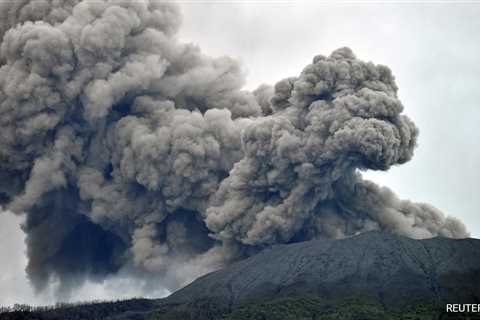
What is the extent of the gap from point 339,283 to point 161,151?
62.3 ft

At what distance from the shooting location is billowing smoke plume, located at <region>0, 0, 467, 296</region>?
8269 cm

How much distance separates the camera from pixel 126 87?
8619 centimetres

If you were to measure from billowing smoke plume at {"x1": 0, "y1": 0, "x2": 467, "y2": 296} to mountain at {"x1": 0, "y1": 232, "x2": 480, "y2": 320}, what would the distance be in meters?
2.28

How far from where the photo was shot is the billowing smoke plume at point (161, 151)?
82688 mm

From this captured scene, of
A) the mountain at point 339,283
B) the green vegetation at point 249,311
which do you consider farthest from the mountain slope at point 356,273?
the green vegetation at point 249,311

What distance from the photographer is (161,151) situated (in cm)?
8475

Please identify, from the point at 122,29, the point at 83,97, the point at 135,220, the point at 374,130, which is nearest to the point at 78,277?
the point at 135,220

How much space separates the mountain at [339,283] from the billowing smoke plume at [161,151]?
7.49 feet

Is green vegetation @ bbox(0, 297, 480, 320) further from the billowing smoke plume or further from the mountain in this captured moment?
the billowing smoke plume

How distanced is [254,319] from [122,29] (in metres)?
29.2

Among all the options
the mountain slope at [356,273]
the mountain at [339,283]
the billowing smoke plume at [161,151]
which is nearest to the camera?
the mountain at [339,283]

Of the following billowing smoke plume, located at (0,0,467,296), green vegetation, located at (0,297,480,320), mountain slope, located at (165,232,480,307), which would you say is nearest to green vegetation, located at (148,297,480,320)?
green vegetation, located at (0,297,480,320)

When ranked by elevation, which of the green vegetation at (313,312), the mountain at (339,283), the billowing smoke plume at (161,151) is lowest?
the green vegetation at (313,312)

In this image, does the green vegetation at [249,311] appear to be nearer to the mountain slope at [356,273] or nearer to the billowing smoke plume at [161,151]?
the mountain slope at [356,273]
